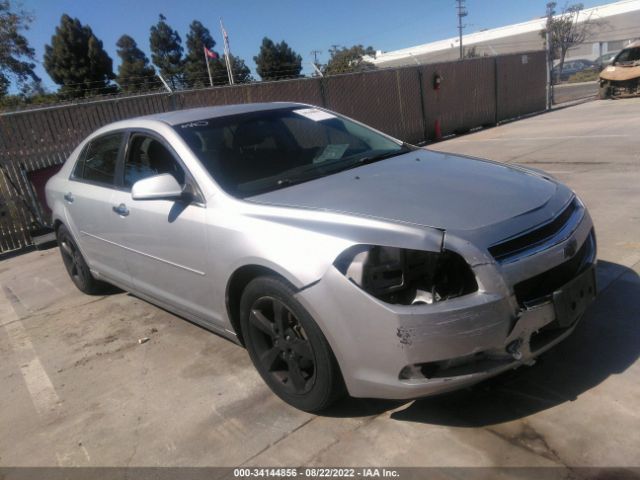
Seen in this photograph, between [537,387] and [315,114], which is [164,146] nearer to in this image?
[315,114]

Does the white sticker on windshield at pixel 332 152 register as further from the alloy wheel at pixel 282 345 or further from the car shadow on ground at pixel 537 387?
the car shadow on ground at pixel 537 387

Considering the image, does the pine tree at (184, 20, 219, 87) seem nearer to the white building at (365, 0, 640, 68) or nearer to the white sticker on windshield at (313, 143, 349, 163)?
the white building at (365, 0, 640, 68)

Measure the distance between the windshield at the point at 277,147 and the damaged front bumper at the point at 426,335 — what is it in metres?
1.04

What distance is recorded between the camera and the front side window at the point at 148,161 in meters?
3.41

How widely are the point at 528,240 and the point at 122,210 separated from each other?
2791 millimetres

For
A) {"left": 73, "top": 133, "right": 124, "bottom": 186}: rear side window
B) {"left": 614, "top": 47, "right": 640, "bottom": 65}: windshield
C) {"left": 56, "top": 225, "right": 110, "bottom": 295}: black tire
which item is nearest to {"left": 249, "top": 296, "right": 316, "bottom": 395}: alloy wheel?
{"left": 73, "top": 133, "right": 124, "bottom": 186}: rear side window

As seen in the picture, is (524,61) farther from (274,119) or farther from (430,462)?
(430,462)

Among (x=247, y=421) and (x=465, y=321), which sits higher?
(x=465, y=321)

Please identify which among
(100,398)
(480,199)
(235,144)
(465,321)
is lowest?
(100,398)

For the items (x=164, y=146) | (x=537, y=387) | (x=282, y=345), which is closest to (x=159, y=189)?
(x=164, y=146)

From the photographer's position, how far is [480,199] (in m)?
2.60

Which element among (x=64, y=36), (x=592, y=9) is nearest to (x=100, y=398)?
(x=64, y=36)

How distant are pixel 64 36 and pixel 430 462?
59068 millimetres

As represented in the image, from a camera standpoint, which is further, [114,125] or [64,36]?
[64,36]
